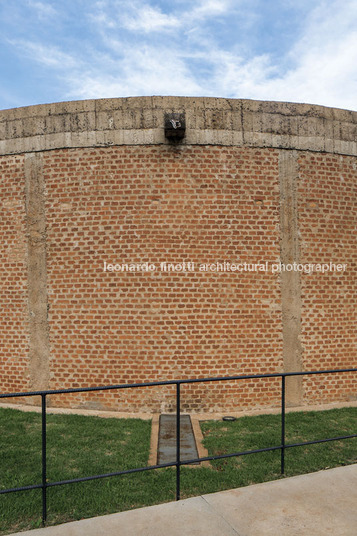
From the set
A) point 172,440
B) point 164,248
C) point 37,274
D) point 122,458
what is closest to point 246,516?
point 122,458

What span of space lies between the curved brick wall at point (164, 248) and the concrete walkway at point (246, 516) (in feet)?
10.8

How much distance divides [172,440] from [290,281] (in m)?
→ 3.59

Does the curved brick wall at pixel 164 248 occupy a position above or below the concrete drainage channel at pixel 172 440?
above

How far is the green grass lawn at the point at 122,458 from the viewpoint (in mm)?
3443

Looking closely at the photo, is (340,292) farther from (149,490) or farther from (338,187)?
(149,490)

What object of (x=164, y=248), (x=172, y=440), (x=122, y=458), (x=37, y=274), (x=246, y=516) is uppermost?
(x=164, y=248)

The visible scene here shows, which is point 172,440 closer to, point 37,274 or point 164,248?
point 164,248

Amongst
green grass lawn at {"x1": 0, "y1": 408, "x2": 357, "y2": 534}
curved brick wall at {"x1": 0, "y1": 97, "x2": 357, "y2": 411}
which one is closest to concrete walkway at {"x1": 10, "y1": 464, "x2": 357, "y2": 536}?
green grass lawn at {"x1": 0, "y1": 408, "x2": 357, "y2": 534}

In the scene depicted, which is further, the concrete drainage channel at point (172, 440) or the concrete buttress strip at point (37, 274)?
the concrete buttress strip at point (37, 274)

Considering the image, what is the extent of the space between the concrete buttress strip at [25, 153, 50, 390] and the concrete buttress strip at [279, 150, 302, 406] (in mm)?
4511

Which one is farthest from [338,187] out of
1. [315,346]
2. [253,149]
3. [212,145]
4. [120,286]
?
[120,286]

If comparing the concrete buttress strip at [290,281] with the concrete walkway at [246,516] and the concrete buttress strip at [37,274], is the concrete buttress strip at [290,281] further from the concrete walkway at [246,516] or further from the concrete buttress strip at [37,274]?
the concrete buttress strip at [37,274]

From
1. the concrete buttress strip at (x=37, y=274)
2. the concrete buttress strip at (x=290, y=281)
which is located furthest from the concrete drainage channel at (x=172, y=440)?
the concrete buttress strip at (x=37, y=274)

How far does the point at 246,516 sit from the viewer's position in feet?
10.2
